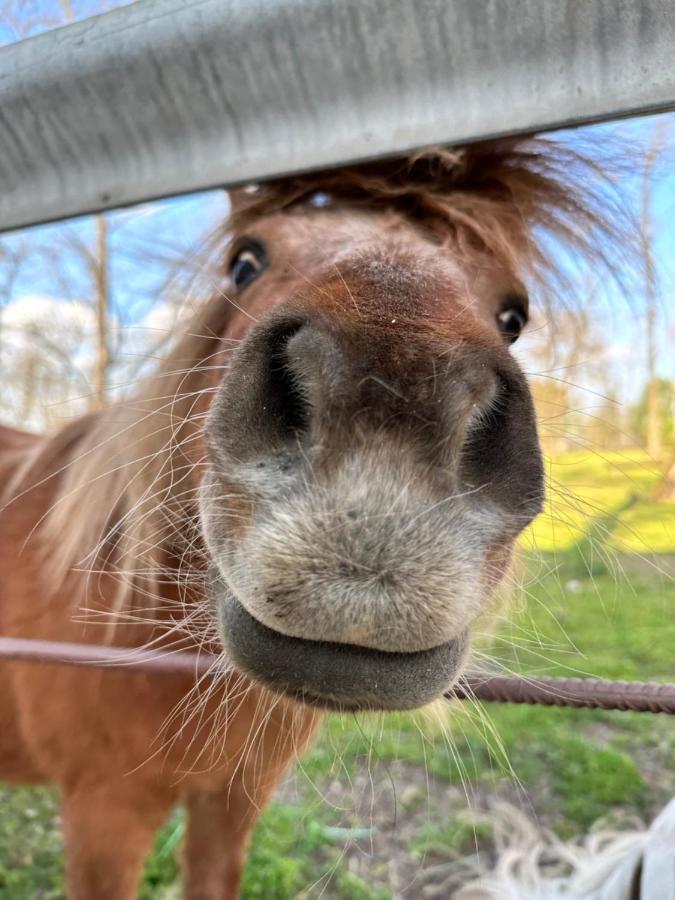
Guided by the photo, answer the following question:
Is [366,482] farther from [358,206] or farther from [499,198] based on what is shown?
[499,198]

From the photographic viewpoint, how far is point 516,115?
86 cm

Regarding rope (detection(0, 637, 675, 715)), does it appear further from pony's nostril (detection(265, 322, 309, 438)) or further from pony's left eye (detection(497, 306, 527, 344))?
pony's left eye (detection(497, 306, 527, 344))

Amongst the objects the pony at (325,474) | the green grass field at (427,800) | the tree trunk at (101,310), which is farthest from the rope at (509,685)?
the tree trunk at (101,310)

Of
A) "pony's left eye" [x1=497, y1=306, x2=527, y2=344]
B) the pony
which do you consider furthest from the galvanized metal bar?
"pony's left eye" [x1=497, y1=306, x2=527, y2=344]

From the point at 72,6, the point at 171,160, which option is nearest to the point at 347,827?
the point at 171,160

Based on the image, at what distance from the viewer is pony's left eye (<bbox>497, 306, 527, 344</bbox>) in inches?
51.6

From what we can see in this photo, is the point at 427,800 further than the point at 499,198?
Yes

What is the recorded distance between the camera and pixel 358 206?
1.37 m

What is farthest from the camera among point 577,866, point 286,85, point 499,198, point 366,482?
point 577,866

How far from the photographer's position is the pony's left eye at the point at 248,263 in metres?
1.38

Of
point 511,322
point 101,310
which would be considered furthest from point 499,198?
point 101,310

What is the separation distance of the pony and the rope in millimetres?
74

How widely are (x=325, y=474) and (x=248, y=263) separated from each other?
0.87 meters

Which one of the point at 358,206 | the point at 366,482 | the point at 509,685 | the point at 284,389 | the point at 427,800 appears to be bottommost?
the point at 427,800
